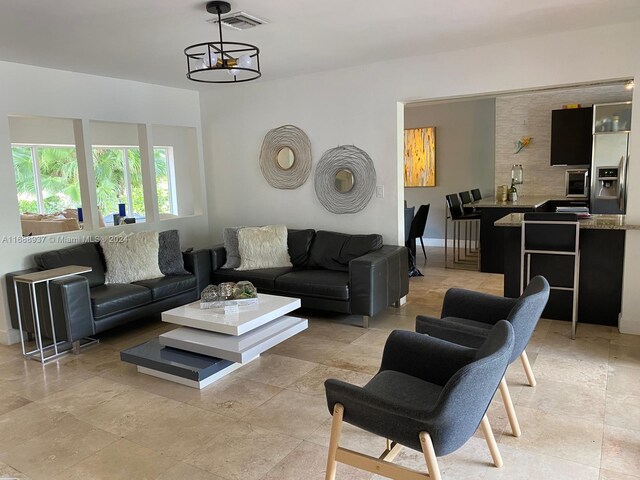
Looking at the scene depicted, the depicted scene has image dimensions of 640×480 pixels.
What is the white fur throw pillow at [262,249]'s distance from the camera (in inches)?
201

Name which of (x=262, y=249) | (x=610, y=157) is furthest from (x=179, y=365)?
(x=610, y=157)

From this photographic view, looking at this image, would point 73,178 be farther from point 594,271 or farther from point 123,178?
point 594,271

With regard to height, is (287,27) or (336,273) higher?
(287,27)

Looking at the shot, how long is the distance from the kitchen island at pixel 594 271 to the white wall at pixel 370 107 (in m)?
0.16

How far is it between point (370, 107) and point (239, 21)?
193cm

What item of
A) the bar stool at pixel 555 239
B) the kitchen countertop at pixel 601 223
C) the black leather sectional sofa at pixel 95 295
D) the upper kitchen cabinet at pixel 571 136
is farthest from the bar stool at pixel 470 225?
the black leather sectional sofa at pixel 95 295

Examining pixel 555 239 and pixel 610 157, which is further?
pixel 610 157

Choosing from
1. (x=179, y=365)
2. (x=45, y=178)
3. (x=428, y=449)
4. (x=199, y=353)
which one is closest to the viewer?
(x=428, y=449)

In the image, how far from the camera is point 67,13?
3.02 m

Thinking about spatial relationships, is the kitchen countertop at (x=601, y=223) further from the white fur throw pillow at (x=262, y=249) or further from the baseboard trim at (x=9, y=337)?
the baseboard trim at (x=9, y=337)

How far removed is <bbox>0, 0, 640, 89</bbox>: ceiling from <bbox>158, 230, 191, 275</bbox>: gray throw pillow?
1.69 m

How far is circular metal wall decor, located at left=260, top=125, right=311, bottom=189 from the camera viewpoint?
17.7 ft

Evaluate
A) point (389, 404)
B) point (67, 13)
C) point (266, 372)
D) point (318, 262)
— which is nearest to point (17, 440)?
point (266, 372)

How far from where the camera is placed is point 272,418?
112 inches
